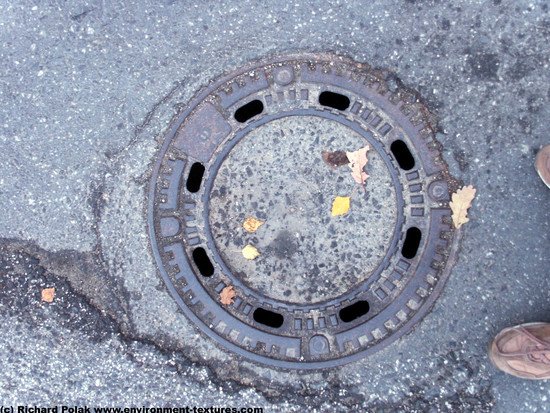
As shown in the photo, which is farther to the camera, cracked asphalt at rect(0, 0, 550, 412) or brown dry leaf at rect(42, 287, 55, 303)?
brown dry leaf at rect(42, 287, 55, 303)

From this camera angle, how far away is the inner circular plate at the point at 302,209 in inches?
79.8

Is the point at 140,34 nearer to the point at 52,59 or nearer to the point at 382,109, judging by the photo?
the point at 52,59

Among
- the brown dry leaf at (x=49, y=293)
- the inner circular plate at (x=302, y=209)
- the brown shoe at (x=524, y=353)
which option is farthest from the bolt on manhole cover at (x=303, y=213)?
the brown dry leaf at (x=49, y=293)

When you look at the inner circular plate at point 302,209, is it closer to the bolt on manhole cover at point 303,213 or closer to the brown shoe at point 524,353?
the bolt on manhole cover at point 303,213

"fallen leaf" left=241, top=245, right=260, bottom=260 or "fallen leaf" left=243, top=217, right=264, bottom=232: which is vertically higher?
"fallen leaf" left=243, top=217, right=264, bottom=232

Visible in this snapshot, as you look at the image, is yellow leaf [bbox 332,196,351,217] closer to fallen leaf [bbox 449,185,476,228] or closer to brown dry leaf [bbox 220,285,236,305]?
fallen leaf [bbox 449,185,476,228]

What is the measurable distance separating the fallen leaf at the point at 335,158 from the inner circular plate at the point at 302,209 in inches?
0.9

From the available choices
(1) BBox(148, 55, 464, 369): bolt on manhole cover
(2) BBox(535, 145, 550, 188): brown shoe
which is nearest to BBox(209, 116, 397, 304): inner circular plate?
(1) BBox(148, 55, 464, 369): bolt on manhole cover

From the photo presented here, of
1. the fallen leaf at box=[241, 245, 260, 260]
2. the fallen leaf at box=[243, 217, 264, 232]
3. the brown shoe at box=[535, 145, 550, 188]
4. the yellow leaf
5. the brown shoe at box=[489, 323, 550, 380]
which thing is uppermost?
the brown shoe at box=[535, 145, 550, 188]

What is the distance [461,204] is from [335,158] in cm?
67

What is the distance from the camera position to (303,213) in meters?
2.04

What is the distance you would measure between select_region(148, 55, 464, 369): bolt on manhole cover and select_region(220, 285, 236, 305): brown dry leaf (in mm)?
23

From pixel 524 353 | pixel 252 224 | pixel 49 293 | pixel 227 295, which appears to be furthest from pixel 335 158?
pixel 49 293

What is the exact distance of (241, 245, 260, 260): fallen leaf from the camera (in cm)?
206
